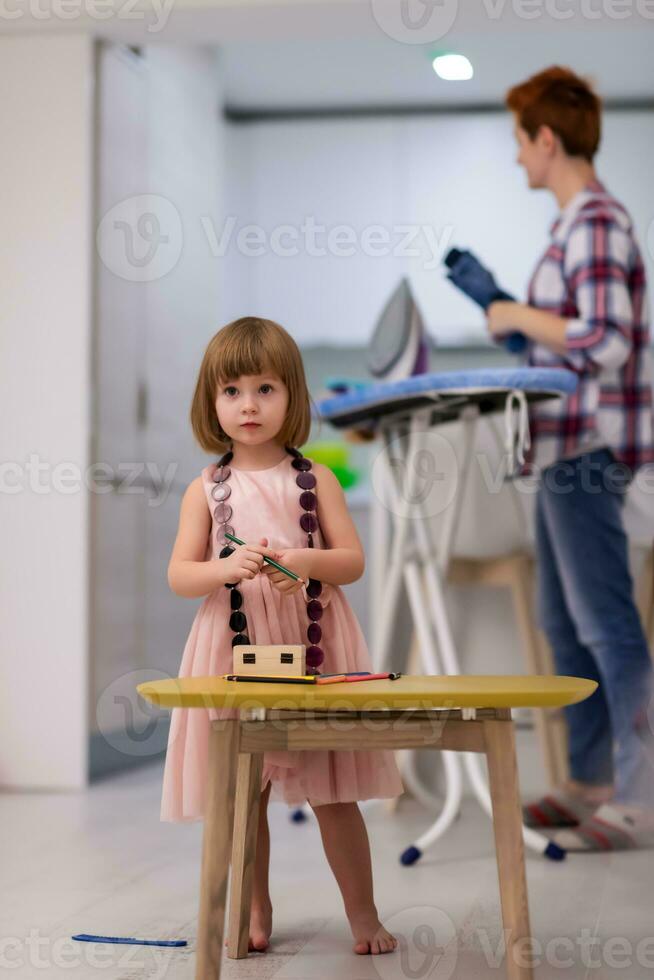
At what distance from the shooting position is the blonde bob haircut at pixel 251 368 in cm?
119

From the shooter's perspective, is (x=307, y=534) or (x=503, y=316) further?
(x=503, y=316)

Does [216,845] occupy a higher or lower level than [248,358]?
lower

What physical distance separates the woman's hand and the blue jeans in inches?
10.2

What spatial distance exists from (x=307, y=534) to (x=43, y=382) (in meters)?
1.48

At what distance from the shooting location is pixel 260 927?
4.08 feet

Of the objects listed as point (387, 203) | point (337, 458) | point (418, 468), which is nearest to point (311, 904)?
point (418, 468)

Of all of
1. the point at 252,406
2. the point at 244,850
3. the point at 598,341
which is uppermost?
the point at 598,341

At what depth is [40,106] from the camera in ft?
8.37

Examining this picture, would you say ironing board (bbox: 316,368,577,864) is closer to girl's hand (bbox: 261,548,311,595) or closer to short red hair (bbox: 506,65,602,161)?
short red hair (bbox: 506,65,602,161)

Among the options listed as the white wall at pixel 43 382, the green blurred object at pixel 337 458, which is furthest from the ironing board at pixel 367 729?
the green blurred object at pixel 337 458

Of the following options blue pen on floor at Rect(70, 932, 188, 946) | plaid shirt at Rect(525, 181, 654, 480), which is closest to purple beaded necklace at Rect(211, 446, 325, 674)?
blue pen on floor at Rect(70, 932, 188, 946)

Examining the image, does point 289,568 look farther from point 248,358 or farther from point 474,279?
point 474,279

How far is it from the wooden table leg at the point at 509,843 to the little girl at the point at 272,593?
0.82ft

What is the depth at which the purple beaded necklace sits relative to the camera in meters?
1.18
